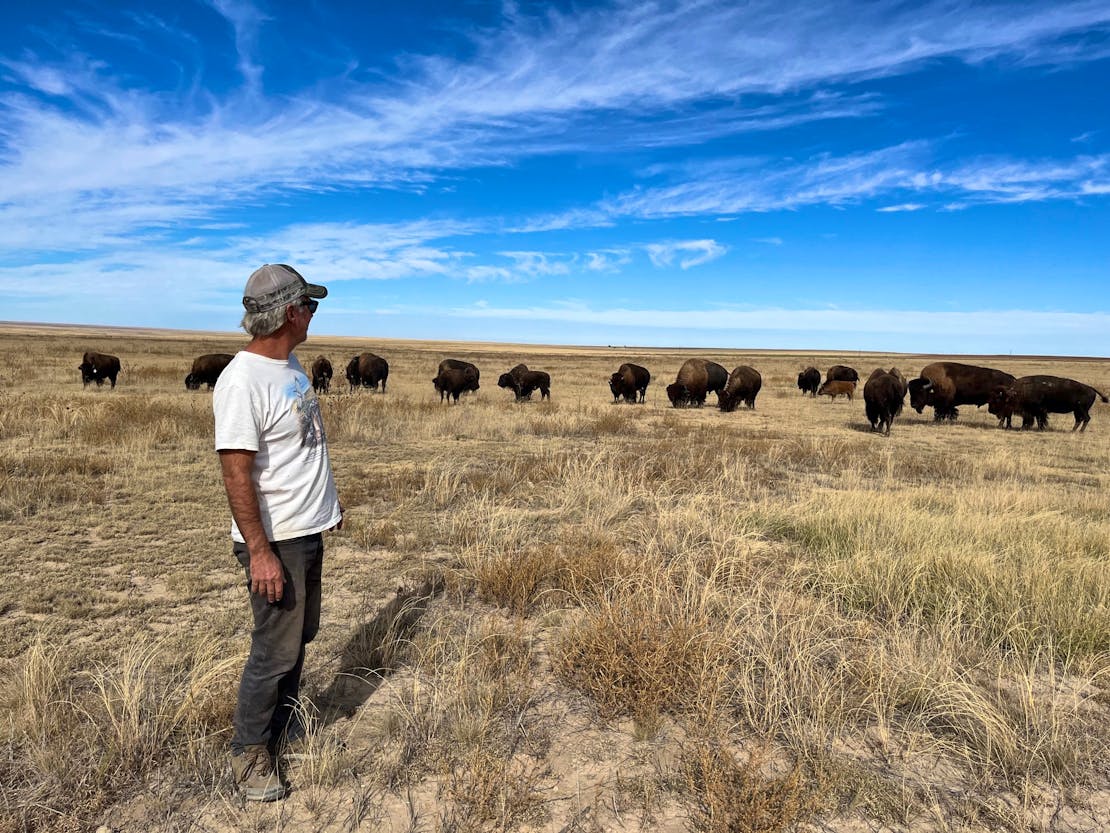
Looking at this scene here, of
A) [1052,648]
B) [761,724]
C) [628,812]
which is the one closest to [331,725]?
[628,812]

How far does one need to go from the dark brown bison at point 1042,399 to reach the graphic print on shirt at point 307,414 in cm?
2104

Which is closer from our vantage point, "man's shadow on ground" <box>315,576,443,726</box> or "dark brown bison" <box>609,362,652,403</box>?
"man's shadow on ground" <box>315,576,443,726</box>

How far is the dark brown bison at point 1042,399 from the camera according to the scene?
57.8ft

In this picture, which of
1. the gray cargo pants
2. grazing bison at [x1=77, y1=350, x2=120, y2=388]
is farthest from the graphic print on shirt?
grazing bison at [x1=77, y1=350, x2=120, y2=388]

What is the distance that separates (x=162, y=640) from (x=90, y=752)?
1218mm

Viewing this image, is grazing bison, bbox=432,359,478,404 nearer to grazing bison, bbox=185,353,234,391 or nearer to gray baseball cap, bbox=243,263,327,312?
grazing bison, bbox=185,353,234,391

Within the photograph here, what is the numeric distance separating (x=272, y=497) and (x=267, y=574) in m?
0.31

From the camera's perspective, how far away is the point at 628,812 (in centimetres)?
256

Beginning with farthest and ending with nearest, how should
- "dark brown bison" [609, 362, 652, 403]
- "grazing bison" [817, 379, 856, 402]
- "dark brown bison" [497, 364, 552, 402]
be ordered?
"grazing bison" [817, 379, 856, 402]
"dark brown bison" [497, 364, 552, 402]
"dark brown bison" [609, 362, 652, 403]

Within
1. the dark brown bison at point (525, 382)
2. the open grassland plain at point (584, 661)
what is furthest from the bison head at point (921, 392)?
the dark brown bison at point (525, 382)

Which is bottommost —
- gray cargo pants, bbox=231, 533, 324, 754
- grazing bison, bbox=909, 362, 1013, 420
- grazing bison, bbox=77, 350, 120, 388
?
gray cargo pants, bbox=231, 533, 324, 754

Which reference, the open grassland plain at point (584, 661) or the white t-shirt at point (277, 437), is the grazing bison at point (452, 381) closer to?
the open grassland plain at point (584, 661)

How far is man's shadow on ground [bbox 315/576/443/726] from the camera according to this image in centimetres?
337

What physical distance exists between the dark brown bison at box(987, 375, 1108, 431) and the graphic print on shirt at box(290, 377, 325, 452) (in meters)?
→ 21.0
